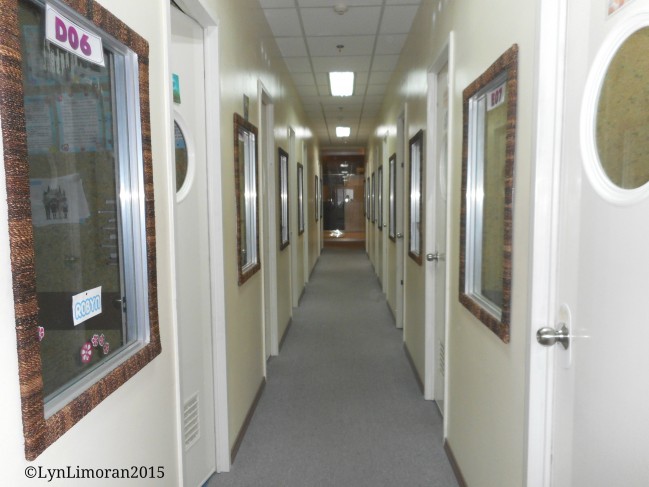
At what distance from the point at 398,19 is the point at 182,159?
263 centimetres

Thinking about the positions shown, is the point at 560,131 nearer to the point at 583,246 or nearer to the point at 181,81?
the point at 583,246

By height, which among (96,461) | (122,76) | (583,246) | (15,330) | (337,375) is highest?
(122,76)

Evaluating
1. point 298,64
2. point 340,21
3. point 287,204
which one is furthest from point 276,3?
point 287,204

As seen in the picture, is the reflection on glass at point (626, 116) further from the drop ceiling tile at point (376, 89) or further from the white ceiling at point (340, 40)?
the drop ceiling tile at point (376, 89)

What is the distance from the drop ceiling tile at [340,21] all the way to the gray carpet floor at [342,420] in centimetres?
305

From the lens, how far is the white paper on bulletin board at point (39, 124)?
3.63 feet

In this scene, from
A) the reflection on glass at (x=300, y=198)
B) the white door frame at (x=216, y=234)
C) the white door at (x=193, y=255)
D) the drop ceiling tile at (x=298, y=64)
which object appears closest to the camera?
the white door at (x=193, y=255)

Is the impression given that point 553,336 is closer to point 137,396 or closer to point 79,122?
point 137,396

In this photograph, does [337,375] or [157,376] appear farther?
[337,375]

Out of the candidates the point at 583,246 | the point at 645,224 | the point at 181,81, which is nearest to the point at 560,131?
the point at 583,246

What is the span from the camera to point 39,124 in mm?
1146

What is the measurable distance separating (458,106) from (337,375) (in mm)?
2517

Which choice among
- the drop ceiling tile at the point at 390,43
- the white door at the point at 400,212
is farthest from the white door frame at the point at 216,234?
the white door at the point at 400,212

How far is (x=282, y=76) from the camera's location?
5355 mm
